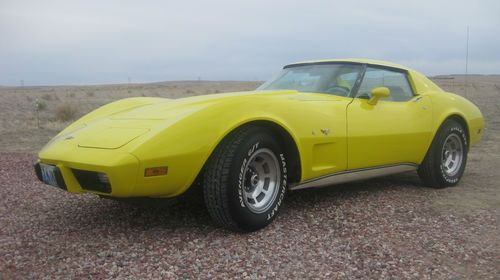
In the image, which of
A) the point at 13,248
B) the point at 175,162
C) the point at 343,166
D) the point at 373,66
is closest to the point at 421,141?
the point at 373,66

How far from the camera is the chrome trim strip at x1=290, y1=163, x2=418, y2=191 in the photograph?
4082mm

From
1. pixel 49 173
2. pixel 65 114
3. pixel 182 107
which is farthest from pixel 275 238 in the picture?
pixel 65 114

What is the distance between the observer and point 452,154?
5.74 meters

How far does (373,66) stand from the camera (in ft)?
16.6

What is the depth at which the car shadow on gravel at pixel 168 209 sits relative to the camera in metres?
3.79

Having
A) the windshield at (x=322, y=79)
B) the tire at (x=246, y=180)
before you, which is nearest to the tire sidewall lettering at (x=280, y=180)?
the tire at (x=246, y=180)

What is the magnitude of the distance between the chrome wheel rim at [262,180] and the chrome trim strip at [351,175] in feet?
0.90

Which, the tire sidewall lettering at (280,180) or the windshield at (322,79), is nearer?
the tire sidewall lettering at (280,180)

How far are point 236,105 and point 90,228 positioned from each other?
1.47 metres

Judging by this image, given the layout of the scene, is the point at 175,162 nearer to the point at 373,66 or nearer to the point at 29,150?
the point at 373,66

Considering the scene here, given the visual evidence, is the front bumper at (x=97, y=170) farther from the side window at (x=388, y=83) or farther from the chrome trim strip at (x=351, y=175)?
the side window at (x=388, y=83)

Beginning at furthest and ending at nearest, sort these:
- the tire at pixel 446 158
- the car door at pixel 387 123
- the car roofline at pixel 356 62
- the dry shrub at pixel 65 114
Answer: the dry shrub at pixel 65 114 < the tire at pixel 446 158 < the car roofline at pixel 356 62 < the car door at pixel 387 123

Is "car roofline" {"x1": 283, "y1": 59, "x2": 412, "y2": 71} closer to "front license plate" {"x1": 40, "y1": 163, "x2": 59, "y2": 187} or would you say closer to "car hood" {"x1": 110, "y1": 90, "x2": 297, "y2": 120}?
"car hood" {"x1": 110, "y1": 90, "x2": 297, "y2": 120}

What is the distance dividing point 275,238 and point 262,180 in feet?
1.61
